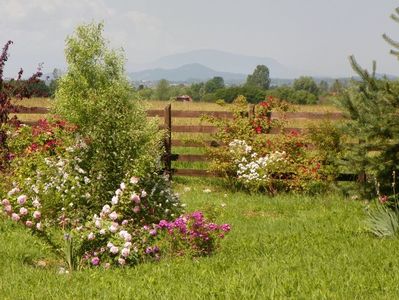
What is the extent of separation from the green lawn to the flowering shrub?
13.6 ft

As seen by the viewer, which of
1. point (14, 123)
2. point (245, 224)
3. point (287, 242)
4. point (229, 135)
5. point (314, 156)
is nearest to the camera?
point (287, 242)

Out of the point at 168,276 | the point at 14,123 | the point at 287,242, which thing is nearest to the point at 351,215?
the point at 287,242

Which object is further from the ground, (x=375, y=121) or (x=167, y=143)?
(x=375, y=121)

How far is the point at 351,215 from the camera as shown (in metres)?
10.4

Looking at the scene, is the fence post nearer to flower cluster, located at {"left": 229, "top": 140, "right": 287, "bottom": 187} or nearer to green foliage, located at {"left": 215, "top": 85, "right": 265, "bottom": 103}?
flower cluster, located at {"left": 229, "top": 140, "right": 287, "bottom": 187}

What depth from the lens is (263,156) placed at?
1492 centimetres

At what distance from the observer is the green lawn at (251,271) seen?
5641 mm

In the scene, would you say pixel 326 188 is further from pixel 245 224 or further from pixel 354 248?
pixel 354 248

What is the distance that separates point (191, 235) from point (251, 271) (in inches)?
49.9

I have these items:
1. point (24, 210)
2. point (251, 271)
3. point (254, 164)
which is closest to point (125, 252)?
point (24, 210)

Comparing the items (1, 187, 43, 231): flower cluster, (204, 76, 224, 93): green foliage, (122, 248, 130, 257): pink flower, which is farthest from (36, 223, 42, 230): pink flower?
(204, 76, 224, 93): green foliage

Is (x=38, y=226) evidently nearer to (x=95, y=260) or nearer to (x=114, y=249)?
(x=95, y=260)

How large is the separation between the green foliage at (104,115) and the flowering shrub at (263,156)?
5.79 feet

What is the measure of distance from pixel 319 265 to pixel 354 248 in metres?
1.19
